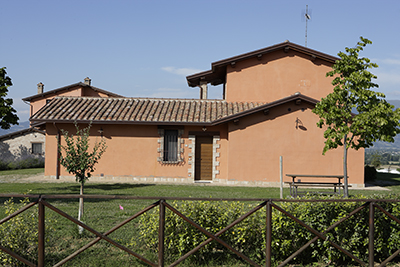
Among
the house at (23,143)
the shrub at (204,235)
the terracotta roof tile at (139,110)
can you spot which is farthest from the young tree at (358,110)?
the house at (23,143)

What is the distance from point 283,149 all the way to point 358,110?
7.16 m

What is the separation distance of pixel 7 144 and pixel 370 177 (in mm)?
28334

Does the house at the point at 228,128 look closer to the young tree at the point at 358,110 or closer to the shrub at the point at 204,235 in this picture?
the young tree at the point at 358,110

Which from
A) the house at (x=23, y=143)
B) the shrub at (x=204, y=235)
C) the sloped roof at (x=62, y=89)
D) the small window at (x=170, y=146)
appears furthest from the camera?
the sloped roof at (x=62, y=89)

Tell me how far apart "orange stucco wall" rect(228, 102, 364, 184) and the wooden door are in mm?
1430

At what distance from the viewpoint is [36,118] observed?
19.5 m

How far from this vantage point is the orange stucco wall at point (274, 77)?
21.2m

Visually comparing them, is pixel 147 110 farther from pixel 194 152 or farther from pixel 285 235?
pixel 285 235

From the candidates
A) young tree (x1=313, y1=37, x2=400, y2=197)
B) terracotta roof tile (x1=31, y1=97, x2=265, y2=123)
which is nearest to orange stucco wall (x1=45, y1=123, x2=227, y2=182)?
terracotta roof tile (x1=31, y1=97, x2=265, y2=123)

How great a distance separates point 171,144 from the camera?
66.3 ft

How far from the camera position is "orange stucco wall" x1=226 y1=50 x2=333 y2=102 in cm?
2123

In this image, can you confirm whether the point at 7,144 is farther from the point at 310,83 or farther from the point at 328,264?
the point at 328,264

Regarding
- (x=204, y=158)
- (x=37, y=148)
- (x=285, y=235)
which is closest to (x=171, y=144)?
(x=204, y=158)

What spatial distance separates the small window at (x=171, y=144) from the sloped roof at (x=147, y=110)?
2.93 feet
